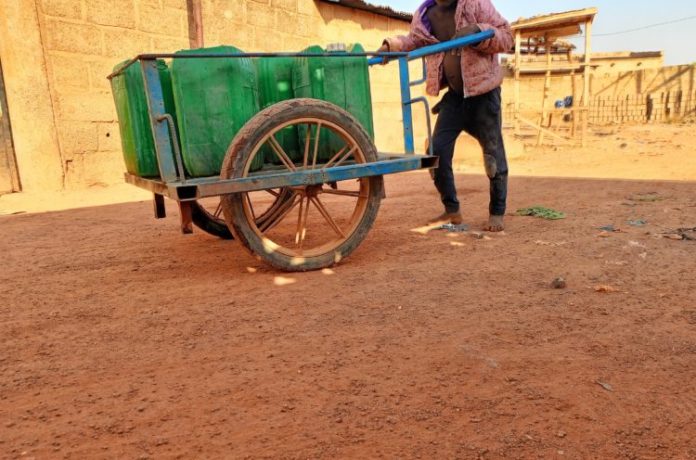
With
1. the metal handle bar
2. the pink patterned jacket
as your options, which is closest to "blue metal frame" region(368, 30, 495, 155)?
the metal handle bar

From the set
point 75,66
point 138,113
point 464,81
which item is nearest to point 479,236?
point 464,81

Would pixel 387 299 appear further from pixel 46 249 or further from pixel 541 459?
pixel 46 249

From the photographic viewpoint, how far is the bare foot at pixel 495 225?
399 centimetres

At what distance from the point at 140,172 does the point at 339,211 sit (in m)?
2.35

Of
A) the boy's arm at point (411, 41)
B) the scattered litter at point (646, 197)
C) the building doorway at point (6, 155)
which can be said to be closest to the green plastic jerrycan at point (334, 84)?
the boy's arm at point (411, 41)

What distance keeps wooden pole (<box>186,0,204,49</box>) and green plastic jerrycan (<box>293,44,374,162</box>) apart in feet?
16.7

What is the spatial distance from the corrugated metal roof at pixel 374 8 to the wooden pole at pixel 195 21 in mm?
2773

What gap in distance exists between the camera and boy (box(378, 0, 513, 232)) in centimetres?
373

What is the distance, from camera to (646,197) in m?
5.34

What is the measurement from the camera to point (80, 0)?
6.25 m

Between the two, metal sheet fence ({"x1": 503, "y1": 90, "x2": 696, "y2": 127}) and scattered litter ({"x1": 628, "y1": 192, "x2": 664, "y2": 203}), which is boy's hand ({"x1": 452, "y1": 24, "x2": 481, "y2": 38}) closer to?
scattered litter ({"x1": 628, "y1": 192, "x2": 664, "y2": 203})

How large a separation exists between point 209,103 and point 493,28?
201cm

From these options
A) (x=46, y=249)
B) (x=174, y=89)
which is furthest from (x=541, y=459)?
(x=46, y=249)

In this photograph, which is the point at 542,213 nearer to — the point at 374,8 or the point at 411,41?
the point at 411,41
